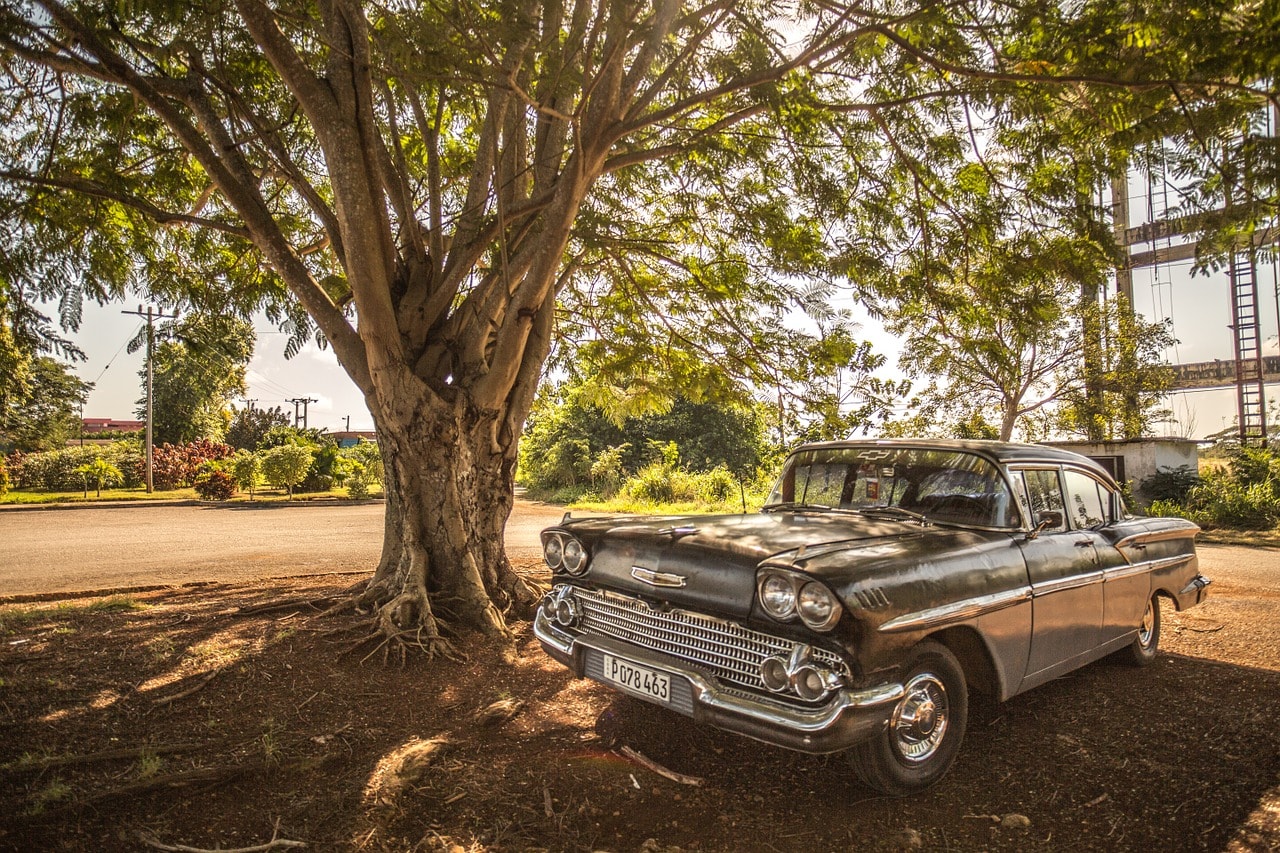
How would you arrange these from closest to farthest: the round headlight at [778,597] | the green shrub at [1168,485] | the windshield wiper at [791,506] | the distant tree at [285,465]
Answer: the round headlight at [778,597], the windshield wiper at [791,506], the green shrub at [1168,485], the distant tree at [285,465]

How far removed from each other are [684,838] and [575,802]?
51 centimetres

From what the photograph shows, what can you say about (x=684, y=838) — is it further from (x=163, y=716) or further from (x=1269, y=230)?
(x=1269, y=230)

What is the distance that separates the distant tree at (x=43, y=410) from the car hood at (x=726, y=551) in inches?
1301

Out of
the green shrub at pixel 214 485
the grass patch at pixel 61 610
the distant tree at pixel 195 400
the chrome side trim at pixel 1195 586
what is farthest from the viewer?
the distant tree at pixel 195 400

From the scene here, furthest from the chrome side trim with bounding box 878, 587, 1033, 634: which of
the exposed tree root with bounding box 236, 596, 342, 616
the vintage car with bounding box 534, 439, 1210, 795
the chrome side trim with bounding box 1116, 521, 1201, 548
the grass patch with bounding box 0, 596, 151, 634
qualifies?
the grass patch with bounding box 0, 596, 151, 634

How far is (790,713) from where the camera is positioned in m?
2.68

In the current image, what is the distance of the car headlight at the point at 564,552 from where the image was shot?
3.79 meters

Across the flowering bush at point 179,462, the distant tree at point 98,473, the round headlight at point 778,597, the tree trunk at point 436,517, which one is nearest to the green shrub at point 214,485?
the distant tree at point 98,473

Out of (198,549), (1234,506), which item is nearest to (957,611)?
(198,549)

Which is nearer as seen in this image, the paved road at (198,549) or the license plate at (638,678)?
the license plate at (638,678)

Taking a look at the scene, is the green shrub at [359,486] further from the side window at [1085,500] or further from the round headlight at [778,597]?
the round headlight at [778,597]

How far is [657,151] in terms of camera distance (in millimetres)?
5301

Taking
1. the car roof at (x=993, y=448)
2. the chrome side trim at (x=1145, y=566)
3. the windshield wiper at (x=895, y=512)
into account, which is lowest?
the chrome side trim at (x=1145, y=566)

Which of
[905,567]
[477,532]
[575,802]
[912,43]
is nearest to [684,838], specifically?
[575,802]
